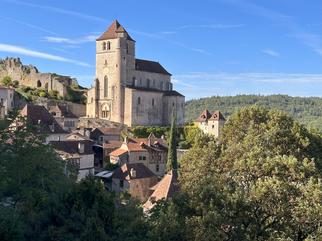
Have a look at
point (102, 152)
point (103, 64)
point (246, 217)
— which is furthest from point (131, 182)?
point (103, 64)

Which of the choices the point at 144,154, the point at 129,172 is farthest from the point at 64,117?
the point at 129,172

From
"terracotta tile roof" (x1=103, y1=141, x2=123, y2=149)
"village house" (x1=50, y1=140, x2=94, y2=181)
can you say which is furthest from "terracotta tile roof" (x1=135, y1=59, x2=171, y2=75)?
"village house" (x1=50, y1=140, x2=94, y2=181)

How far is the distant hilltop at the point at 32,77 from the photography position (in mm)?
84125

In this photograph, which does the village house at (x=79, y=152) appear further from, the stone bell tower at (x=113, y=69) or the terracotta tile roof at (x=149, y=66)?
the terracotta tile roof at (x=149, y=66)

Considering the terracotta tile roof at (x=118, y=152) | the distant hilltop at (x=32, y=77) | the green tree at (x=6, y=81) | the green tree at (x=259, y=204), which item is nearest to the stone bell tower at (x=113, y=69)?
the distant hilltop at (x=32, y=77)

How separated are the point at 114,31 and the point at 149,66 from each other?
11.3 m

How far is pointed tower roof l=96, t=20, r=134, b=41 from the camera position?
262 feet

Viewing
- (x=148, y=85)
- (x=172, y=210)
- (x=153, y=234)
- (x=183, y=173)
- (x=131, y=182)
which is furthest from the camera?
(x=148, y=85)

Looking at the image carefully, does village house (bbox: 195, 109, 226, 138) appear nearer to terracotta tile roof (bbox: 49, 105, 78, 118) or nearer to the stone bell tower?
the stone bell tower

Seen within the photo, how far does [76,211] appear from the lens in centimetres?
1962

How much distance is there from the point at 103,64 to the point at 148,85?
1050 centimetres

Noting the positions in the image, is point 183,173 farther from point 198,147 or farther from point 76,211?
point 76,211

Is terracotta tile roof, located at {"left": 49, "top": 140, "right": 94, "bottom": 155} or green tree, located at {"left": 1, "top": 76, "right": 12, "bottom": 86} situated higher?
green tree, located at {"left": 1, "top": 76, "right": 12, "bottom": 86}

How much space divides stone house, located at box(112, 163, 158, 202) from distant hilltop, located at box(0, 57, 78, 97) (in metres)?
38.4
